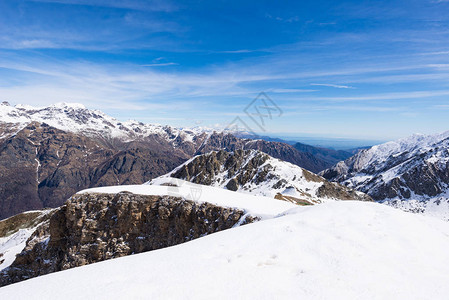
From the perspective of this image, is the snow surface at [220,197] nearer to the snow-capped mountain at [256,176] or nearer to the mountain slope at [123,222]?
the mountain slope at [123,222]

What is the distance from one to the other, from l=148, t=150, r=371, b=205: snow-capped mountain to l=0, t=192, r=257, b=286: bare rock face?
251 ft

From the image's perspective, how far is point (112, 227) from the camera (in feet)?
89.9

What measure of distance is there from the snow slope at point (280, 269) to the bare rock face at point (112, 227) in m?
18.0

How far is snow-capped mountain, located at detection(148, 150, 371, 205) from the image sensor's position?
10638cm

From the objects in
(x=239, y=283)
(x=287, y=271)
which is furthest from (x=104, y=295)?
(x=287, y=271)

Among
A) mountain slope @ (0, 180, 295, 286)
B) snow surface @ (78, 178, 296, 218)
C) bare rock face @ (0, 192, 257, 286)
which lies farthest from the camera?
bare rock face @ (0, 192, 257, 286)

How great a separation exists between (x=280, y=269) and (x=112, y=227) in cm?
2742

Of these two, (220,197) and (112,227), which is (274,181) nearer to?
(220,197)

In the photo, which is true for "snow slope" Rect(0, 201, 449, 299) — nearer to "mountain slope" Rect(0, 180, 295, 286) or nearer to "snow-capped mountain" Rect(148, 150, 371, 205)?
"mountain slope" Rect(0, 180, 295, 286)

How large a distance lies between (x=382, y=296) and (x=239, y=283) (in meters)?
3.39

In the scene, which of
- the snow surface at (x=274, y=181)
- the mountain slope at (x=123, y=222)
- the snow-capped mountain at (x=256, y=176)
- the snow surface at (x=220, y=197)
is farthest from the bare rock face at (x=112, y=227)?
the snow-capped mountain at (x=256, y=176)

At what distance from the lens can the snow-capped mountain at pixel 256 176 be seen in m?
106

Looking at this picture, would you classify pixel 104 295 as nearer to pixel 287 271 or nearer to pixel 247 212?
pixel 287 271

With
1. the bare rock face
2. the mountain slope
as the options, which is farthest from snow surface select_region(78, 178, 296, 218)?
the bare rock face
